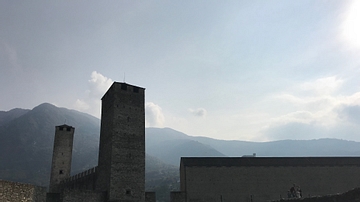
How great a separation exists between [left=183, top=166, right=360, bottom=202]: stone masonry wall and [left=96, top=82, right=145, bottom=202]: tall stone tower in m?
7.68

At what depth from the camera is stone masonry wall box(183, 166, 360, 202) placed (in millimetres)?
30422

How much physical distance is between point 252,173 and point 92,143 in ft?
337

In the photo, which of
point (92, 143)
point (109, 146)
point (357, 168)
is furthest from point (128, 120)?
point (92, 143)

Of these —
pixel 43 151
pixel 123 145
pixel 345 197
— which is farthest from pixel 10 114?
pixel 345 197

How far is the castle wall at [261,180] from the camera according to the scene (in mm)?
30453

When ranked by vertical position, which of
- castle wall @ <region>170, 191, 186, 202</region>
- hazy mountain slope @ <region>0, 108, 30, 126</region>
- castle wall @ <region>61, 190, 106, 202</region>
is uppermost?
hazy mountain slope @ <region>0, 108, 30, 126</region>

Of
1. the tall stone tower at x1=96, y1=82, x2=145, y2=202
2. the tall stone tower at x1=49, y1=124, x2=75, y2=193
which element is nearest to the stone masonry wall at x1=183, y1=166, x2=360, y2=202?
the tall stone tower at x1=96, y1=82, x2=145, y2=202

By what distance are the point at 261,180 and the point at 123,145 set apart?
16.1 m

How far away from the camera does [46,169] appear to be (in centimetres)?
9088

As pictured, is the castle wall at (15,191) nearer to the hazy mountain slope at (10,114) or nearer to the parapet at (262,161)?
the parapet at (262,161)

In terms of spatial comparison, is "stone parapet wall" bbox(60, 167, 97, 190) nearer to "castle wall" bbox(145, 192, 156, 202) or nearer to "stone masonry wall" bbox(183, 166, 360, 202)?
"castle wall" bbox(145, 192, 156, 202)

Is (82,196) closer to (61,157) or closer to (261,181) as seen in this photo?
(261,181)

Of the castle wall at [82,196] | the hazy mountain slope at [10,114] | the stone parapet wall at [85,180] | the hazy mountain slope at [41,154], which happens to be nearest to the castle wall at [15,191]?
the castle wall at [82,196]

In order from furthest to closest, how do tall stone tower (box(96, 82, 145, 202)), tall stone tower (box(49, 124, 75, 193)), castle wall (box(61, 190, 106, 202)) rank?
1. tall stone tower (box(49, 124, 75, 193))
2. tall stone tower (box(96, 82, 145, 202))
3. castle wall (box(61, 190, 106, 202))
